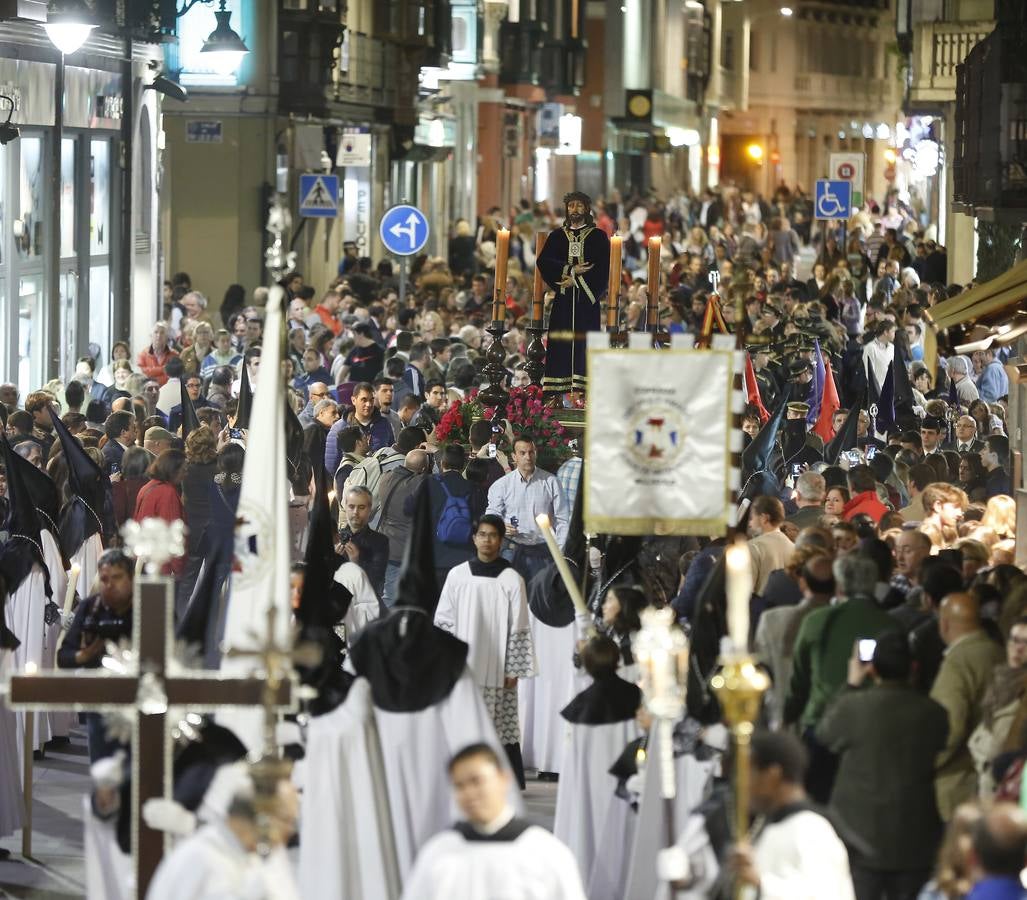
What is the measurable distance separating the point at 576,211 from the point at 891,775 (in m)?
9.90

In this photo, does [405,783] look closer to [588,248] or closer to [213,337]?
[588,248]

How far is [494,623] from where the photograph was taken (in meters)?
13.5

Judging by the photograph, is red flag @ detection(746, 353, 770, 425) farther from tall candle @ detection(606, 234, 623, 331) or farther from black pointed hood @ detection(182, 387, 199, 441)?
black pointed hood @ detection(182, 387, 199, 441)

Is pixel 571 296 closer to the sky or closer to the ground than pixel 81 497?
closer to the sky

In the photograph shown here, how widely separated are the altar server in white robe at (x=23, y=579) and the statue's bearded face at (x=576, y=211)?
6081mm

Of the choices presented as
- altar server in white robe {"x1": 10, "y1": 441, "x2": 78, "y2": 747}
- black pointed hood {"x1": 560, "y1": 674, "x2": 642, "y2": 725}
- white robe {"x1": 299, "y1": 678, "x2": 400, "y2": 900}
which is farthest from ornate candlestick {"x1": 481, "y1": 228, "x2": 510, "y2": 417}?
white robe {"x1": 299, "y1": 678, "x2": 400, "y2": 900}

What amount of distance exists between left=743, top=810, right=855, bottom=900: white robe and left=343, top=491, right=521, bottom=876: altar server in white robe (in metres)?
2.81

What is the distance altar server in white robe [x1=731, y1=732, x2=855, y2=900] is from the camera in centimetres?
804

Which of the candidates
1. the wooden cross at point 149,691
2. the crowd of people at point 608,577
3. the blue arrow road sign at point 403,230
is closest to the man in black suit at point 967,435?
the crowd of people at point 608,577

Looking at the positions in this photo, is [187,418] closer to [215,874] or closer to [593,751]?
[593,751]

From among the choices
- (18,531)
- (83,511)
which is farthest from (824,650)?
(83,511)

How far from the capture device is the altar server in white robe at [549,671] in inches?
565

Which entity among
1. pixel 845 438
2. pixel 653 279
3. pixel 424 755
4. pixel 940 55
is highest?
pixel 940 55

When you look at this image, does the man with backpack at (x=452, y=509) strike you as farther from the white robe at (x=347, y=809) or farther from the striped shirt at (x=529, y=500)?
the white robe at (x=347, y=809)
